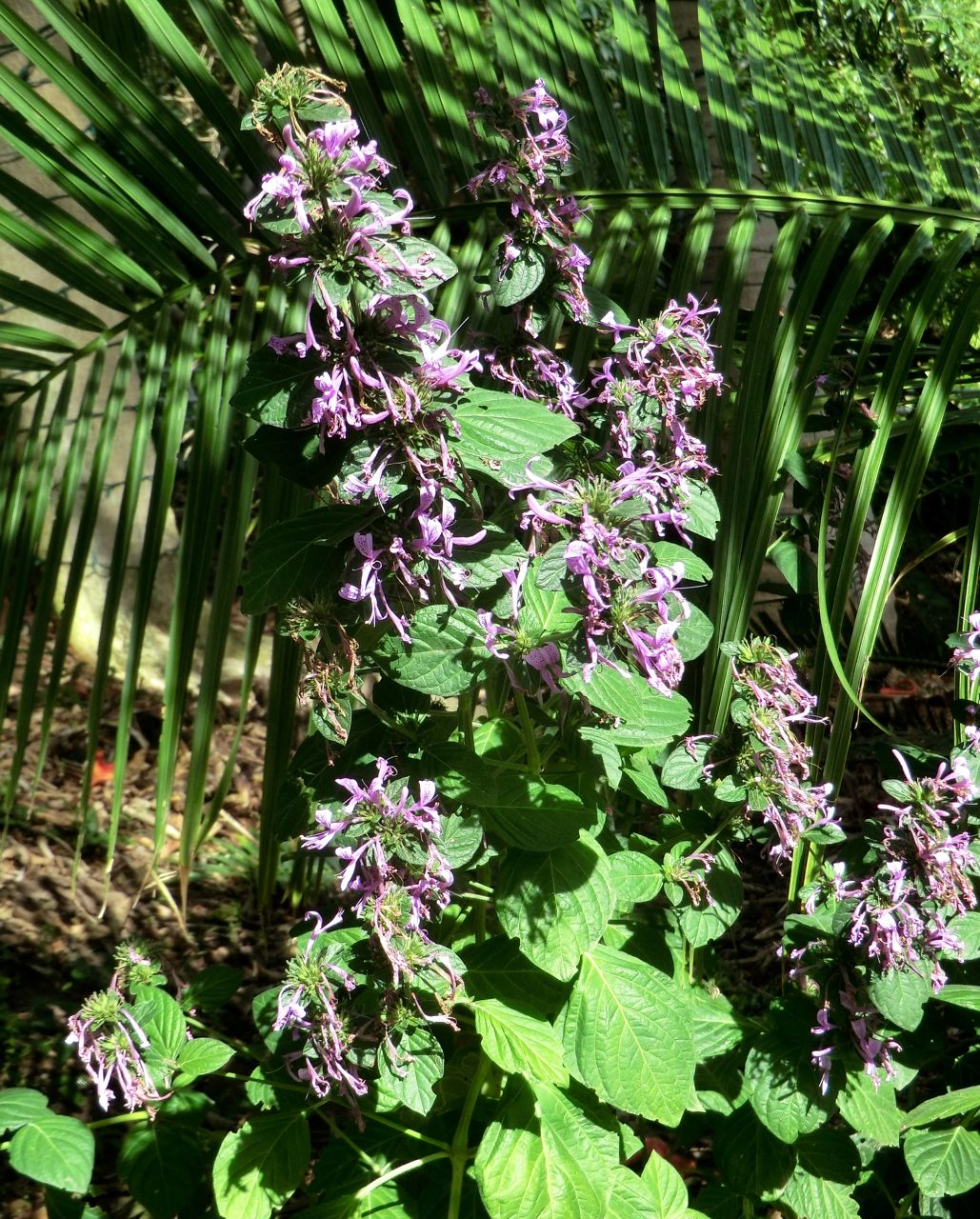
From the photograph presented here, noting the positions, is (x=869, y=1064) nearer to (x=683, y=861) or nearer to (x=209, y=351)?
(x=683, y=861)

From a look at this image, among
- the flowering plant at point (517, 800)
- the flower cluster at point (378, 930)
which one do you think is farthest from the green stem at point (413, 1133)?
the flower cluster at point (378, 930)

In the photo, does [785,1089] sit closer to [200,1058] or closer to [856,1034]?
[856,1034]

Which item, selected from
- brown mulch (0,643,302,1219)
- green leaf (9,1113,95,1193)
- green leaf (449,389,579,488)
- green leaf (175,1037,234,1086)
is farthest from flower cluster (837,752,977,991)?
brown mulch (0,643,302,1219)

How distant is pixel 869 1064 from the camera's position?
1.26 metres

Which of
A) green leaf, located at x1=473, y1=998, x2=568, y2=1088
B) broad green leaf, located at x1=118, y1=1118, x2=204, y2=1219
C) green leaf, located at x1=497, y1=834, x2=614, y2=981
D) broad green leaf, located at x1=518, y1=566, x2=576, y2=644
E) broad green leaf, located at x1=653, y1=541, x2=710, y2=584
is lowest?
broad green leaf, located at x1=118, y1=1118, x2=204, y2=1219

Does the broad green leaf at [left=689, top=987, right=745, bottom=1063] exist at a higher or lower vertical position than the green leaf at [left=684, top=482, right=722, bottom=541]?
lower

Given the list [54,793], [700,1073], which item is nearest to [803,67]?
[700,1073]

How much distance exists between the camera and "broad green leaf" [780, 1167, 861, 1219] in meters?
1.34

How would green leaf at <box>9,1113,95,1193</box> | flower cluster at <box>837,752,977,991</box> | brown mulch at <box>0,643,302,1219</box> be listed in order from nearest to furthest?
green leaf at <box>9,1113,95,1193</box>, flower cluster at <box>837,752,977,991</box>, brown mulch at <box>0,643,302,1219</box>

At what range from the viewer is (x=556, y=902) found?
1.12 m

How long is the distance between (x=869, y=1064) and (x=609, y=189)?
122 centimetres

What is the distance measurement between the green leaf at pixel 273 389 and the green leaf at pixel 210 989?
80 cm

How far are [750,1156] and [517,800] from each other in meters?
0.63

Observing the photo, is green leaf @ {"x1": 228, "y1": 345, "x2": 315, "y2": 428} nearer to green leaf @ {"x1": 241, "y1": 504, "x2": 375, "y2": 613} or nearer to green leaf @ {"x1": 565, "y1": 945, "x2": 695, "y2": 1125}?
green leaf @ {"x1": 241, "y1": 504, "x2": 375, "y2": 613}
